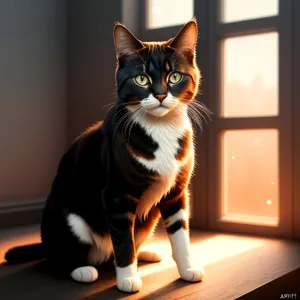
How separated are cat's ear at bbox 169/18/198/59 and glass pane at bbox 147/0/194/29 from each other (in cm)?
95

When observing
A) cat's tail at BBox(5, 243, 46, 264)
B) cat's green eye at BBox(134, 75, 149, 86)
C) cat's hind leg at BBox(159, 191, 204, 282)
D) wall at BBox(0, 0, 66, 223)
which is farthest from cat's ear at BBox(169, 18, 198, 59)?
wall at BBox(0, 0, 66, 223)

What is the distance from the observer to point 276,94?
6.22 feet

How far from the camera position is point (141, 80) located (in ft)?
3.74

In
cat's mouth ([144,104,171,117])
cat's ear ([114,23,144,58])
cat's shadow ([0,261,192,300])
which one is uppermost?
cat's ear ([114,23,144,58])

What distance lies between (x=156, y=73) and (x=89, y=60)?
3.78 feet

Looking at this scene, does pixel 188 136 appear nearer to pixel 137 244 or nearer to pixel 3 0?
pixel 137 244

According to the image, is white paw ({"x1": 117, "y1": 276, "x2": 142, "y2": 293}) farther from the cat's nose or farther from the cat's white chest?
the cat's nose

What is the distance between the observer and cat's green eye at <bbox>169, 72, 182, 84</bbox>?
115 centimetres

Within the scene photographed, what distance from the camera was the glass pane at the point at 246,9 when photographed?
75.8 inches

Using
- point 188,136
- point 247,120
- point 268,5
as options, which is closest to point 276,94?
point 247,120

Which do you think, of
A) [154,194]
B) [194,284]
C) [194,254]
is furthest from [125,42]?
[194,254]

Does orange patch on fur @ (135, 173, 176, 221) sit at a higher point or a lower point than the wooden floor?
higher

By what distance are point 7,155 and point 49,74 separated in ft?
1.43

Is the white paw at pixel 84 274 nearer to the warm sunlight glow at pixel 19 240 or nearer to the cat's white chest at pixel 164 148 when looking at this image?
the cat's white chest at pixel 164 148
